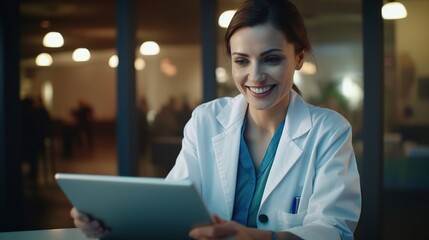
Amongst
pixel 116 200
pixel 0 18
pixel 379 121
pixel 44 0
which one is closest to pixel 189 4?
pixel 44 0

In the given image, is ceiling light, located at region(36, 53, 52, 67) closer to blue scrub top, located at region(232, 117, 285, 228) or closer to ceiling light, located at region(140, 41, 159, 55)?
ceiling light, located at region(140, 41, 159, 55)

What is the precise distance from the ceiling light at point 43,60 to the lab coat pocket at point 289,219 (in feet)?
26.3

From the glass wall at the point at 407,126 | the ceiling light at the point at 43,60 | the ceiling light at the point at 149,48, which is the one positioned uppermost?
the ceiling light at the point at 149,48

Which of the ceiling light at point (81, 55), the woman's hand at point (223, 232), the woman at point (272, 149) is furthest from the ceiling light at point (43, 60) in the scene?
the woman's hand at point (223, 232)

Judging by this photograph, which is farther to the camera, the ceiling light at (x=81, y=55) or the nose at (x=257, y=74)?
the ceiling light at (x=81, y=55)

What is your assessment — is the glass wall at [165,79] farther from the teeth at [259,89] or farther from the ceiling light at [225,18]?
the teeth at [259,89]

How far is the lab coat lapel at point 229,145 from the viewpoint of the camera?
72.5 inches

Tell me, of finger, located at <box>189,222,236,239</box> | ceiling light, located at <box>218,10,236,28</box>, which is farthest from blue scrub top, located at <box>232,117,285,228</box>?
ceiling light, located at <box>218,10,236,28</box>

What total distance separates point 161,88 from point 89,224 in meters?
10.8

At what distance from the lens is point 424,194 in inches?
239

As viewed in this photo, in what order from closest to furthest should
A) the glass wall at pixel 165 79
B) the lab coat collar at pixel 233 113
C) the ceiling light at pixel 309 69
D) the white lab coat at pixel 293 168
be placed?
the white lab coat at pixel 293 168 < the lab coat collar at pixel 233 113 < the glass wall at pixel 165 79 < the ceiling light at pixel 309 69

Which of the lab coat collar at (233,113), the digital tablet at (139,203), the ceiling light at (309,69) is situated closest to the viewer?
the digital tablet at (139,203)

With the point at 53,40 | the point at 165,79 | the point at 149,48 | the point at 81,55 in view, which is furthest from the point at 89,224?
the point at 165,79

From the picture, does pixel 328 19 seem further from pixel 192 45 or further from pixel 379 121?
pixel 379 121
